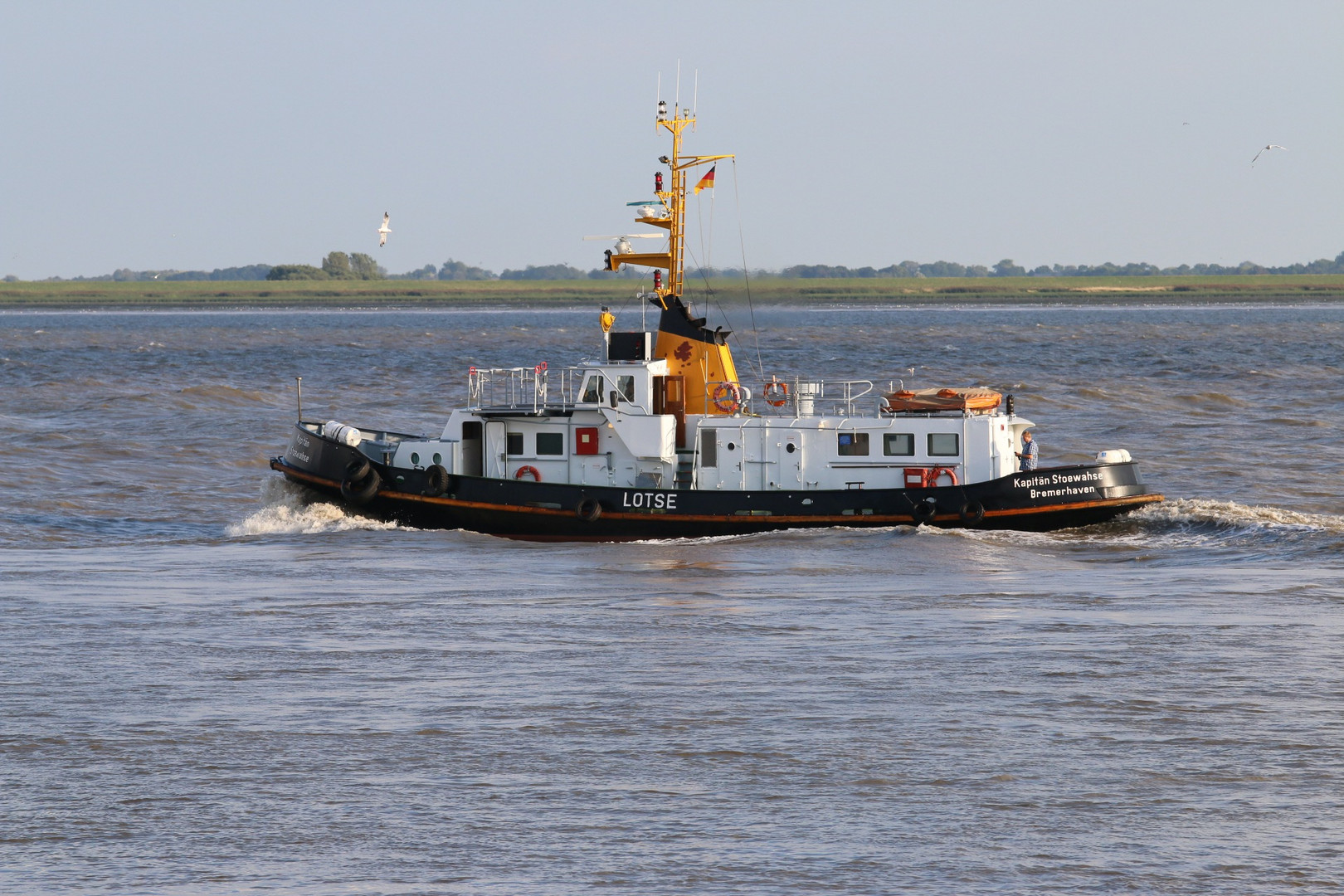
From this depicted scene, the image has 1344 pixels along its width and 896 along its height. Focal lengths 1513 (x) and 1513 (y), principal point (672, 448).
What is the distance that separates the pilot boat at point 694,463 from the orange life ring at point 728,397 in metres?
0.02

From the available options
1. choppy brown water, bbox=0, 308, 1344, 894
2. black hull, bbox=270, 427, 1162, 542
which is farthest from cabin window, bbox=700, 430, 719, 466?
choppy brown water, bbox=0, 308, 1344, 894

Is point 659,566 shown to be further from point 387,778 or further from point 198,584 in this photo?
point 387,778

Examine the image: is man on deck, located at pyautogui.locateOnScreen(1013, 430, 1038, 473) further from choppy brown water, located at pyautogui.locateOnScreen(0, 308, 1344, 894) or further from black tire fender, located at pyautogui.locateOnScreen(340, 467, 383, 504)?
black tire fender, located at pyautogui.locateOnScreen(340, 467, 383, 504)

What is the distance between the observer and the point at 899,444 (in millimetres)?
24109

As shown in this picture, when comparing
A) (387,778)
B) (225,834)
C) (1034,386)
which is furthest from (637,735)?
(1034,386)

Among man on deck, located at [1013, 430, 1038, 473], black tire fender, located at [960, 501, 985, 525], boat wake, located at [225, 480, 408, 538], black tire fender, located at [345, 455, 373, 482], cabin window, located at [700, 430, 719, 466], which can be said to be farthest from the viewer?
boat wake, located at [225, 480, 408, 538]

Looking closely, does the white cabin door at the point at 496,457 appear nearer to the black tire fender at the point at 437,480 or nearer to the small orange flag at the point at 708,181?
the black tire fender at the point at 437,480

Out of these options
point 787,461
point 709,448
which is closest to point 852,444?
point 787,461

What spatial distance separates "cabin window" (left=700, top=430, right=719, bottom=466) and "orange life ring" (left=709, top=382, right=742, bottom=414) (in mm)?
528

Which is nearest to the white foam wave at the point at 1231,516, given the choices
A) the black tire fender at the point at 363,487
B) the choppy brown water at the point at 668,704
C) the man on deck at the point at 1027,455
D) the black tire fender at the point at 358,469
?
the choppy brown water at the point at 668,704

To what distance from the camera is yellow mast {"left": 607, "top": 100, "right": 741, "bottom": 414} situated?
81.9ft

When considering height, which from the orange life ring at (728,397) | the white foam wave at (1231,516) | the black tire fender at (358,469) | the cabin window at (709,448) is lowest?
the white foam wave at (1231,516)

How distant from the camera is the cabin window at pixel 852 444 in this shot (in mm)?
24094

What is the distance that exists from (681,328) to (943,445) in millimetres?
4689
